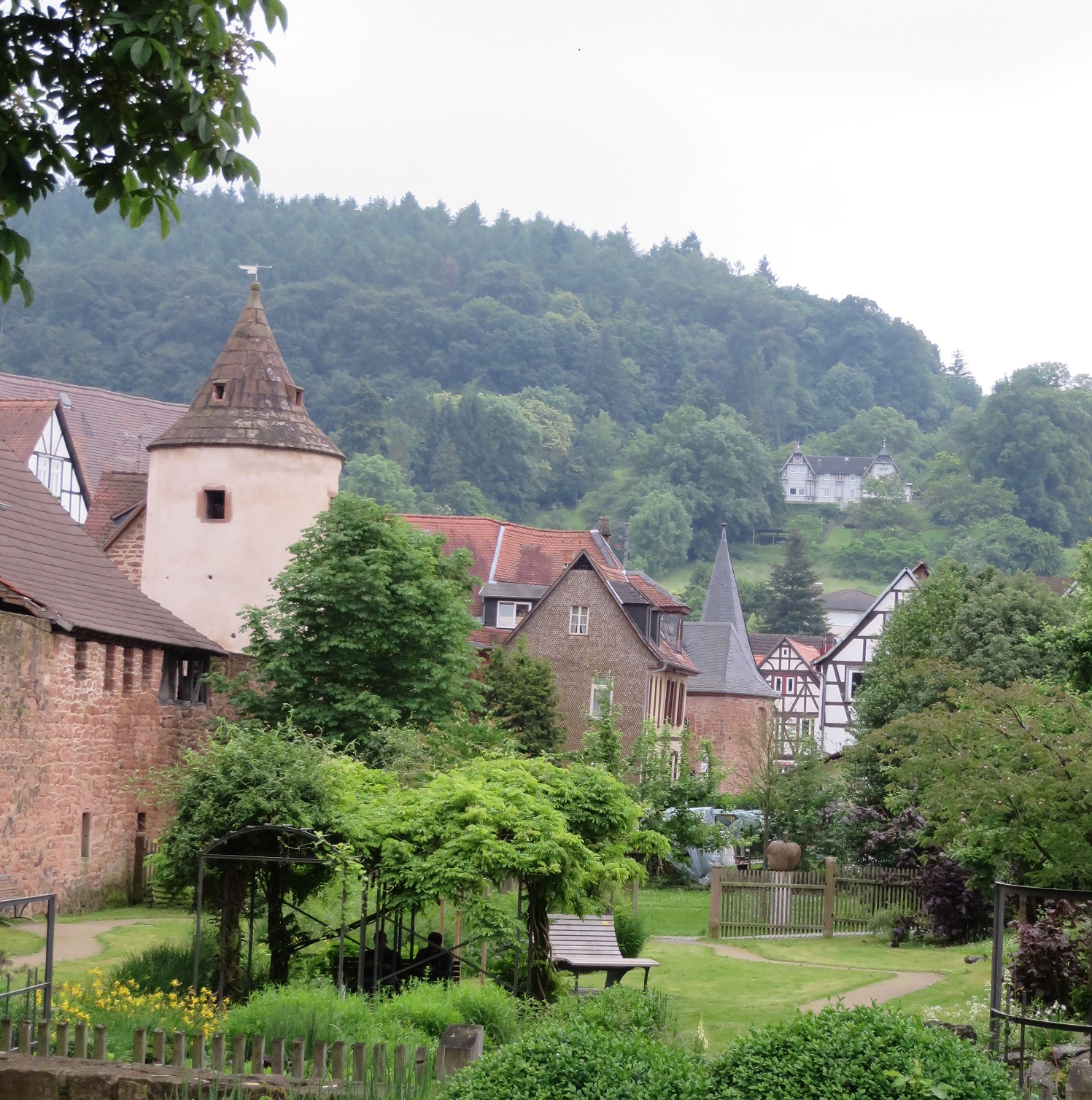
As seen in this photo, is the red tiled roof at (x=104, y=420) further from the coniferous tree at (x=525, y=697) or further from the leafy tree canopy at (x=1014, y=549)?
the leafy tree canopy at (x=1014, y=549)

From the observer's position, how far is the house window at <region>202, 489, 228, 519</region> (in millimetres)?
31406

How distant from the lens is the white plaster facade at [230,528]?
3120 centimetres

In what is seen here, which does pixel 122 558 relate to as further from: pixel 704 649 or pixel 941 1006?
pixel 704 649

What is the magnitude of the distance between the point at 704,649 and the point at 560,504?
70104 mm

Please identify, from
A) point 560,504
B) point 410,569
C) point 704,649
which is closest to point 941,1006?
point 410,569

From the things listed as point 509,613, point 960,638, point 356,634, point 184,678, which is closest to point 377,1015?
point 356,634

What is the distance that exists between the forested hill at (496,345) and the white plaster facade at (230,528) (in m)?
74.1

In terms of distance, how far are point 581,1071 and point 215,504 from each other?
25.1 metres

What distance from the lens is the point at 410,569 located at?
95.6 ft

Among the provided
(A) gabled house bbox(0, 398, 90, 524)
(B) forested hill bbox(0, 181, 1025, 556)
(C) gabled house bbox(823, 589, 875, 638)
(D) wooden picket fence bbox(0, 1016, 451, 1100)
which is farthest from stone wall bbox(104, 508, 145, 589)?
(C) gabled house bbox(823, 589, 875, 638)

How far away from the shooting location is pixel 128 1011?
1151 cm

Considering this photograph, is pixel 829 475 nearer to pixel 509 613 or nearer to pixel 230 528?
pixel 509 613

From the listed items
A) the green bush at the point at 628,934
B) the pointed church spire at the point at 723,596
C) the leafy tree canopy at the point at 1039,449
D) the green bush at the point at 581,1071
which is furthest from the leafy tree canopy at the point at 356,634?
the leafy tree canopy at the point at 1039,449

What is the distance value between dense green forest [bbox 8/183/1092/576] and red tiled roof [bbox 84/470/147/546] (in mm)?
66891
